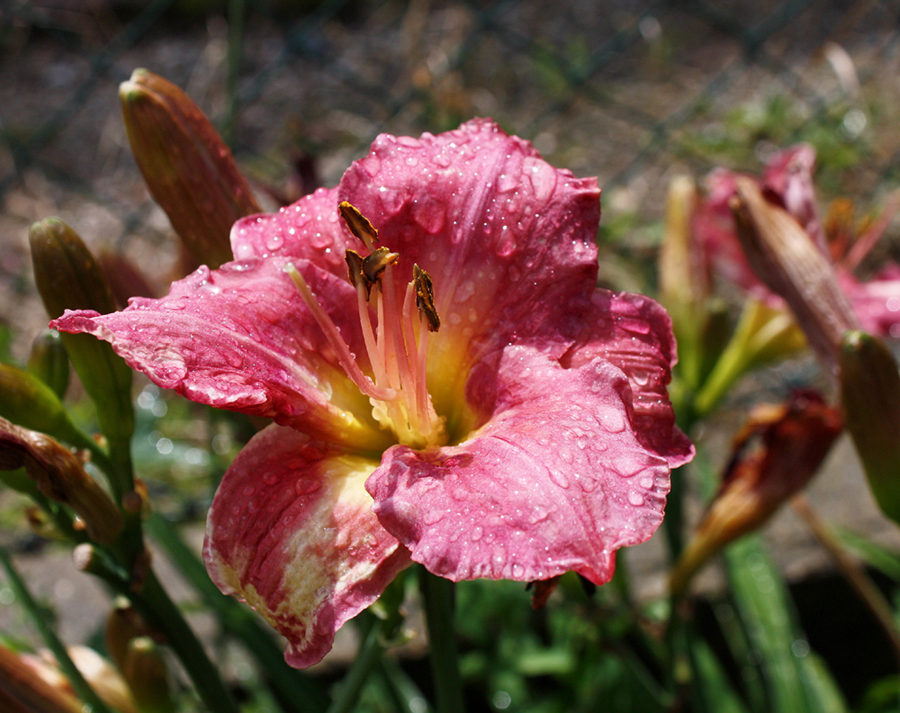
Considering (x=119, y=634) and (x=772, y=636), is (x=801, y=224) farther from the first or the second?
(x=119, y=634)

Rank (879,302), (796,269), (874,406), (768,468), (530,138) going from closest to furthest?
1. (874,406)
2. (796,269)
3. (768,468)
4. (879,302)
5. (530,138)

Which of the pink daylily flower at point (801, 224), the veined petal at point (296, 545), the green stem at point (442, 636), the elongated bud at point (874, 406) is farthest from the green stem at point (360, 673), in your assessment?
the pink daylily flower at point (801, 224)

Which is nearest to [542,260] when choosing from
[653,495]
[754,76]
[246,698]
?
[653,495]

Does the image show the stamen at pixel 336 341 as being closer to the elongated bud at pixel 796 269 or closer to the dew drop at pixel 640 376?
the dew drop at pixel 640 376

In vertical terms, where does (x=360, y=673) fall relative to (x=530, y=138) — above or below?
below

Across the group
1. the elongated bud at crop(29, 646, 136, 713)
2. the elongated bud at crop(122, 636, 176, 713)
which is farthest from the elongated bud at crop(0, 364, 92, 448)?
the elongated bud at crop(29, 646, 136, 713)

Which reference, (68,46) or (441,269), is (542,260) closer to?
(441,269)

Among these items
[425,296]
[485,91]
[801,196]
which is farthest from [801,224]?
[485,91]
